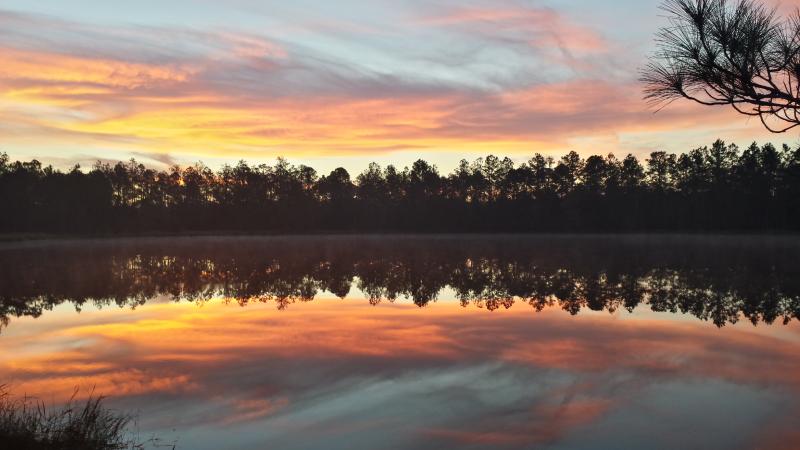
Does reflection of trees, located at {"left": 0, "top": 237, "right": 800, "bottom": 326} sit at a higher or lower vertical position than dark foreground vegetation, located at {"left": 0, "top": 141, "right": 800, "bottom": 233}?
lower

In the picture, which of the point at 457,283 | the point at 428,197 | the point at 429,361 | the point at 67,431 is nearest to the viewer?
the point at 67,431

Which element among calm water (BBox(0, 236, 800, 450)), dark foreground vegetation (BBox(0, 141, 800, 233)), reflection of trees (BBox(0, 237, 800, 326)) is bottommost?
calm water (BBox(0, 236, 800, 450))

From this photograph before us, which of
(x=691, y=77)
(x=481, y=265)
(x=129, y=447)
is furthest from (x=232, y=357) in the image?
(x=481, y=265)

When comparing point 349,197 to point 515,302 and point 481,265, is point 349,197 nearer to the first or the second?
point 481,265

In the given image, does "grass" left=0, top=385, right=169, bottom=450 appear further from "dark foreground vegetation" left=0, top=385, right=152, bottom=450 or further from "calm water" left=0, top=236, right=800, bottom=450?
"calm water" left=0, top=236, right=800, bottom=450

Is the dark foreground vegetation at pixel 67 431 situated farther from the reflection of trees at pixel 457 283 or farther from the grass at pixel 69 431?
the reflection of trees at pixel 457 283

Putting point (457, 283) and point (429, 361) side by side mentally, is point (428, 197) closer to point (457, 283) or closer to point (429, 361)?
point (457, 283)

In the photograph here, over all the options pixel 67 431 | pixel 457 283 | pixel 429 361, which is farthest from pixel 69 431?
pixel 457 283

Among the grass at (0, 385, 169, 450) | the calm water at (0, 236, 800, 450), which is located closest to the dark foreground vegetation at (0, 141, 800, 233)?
the calm water at (0, 236, 800, 450)

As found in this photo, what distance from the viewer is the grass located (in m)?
6.03

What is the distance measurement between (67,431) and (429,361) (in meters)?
5.71

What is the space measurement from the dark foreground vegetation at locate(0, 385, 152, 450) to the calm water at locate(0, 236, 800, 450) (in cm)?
41

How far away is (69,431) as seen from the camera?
6363 millimetres

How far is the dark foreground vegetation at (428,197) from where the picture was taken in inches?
3452
